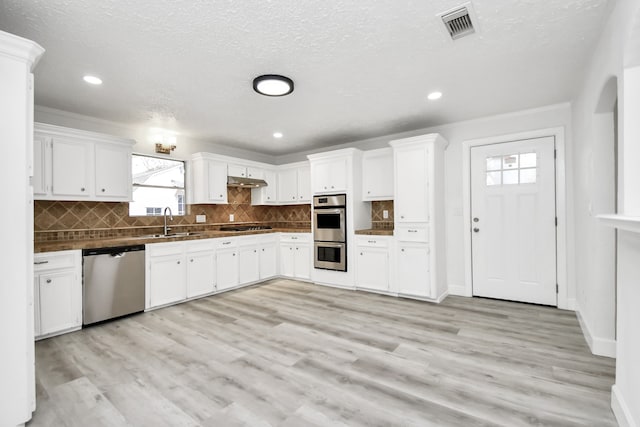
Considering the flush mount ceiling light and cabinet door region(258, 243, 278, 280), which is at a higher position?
the flush mount ceiling light

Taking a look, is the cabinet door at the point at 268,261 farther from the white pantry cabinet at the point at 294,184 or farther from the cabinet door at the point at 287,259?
the white pantry cabinet at the point at 294,184

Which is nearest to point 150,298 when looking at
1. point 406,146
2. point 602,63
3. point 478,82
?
point 406,146

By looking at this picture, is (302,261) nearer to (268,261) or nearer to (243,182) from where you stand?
(268,261)

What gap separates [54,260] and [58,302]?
1.40 ft

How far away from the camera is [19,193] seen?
168 centimetres

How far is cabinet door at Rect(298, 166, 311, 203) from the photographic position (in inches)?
219

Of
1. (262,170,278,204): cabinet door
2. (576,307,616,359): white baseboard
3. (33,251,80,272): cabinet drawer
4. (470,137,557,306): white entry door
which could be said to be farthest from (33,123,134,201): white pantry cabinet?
(576,307,616,359): white baseboard

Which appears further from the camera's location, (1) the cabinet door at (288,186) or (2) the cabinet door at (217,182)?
(1) the cabinet door at (288,186)

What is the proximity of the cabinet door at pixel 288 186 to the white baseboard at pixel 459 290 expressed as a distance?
3.09 meters

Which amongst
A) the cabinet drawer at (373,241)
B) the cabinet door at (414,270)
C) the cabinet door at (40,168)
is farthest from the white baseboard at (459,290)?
the cabinet door at (40,168)

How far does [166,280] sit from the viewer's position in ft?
12.7

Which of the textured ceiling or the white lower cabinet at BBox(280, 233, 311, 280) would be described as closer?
the textured ceiling

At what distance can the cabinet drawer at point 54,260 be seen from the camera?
2865 millimetres

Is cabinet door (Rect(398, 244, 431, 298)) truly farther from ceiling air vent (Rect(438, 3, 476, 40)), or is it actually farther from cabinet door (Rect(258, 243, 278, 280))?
ceiling air vent (Rect(438, 3, 476, 40))
